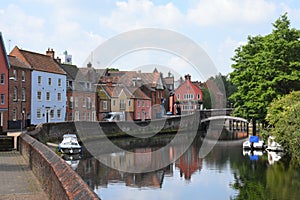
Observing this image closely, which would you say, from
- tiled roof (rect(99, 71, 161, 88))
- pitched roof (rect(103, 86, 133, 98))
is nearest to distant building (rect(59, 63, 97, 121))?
pitched roof (rect(103, 86, 133, 98))

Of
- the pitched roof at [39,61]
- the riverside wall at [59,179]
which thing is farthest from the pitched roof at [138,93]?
the riverside wall at [59,179]

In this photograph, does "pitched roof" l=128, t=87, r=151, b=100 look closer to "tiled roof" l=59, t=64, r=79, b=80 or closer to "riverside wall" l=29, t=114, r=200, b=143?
"riverside wall" l=29, t=114, r=200, b=143

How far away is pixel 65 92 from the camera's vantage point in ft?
192

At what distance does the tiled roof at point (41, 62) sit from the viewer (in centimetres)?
5226

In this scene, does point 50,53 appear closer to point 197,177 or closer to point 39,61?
point 39,61

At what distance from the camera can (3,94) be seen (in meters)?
44.7

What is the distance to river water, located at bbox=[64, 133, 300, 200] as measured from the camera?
873 inches

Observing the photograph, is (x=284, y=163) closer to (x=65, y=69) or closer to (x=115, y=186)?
(x=115, y=186)

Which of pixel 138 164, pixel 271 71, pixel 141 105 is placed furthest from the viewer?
pixel 141 105

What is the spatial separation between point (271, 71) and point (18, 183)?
29294mm

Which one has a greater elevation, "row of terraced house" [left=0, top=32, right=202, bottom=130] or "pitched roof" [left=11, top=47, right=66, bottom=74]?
"pitched roof" [left=11, top=47, right=66, bottom=74]

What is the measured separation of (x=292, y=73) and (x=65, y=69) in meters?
34.3

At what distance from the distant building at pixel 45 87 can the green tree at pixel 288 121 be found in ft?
95.2

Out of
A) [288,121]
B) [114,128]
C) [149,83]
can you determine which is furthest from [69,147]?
[149,83]
